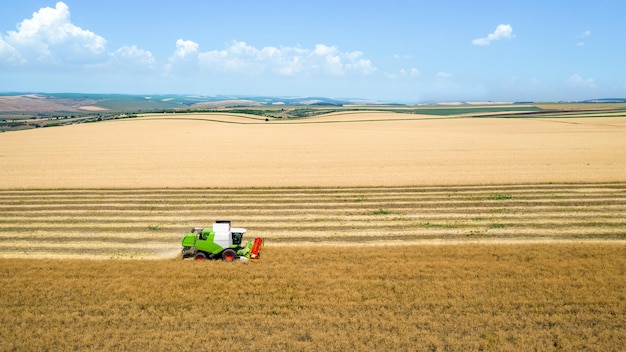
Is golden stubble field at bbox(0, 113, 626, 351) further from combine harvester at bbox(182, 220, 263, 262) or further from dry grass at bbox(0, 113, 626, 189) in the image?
combine harvester at bbox(182, 220, 263, 262)

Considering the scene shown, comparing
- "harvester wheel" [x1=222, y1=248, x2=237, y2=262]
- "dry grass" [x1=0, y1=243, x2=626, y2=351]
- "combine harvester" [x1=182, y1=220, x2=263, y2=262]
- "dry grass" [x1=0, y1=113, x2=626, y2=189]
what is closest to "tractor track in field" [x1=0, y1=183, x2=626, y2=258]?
"combine harvester" [x1=182, y1=220, x2=263, y2=262]

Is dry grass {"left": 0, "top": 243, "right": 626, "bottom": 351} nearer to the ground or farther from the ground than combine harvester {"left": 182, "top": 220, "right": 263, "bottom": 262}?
nearer to the ground

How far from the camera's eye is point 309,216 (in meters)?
23.9

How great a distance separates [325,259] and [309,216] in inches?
271

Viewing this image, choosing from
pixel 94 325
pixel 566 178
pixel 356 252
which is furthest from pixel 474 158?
pixel 94 325

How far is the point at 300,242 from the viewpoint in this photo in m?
19.7

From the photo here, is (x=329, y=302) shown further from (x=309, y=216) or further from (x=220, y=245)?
(x=309, y=216)

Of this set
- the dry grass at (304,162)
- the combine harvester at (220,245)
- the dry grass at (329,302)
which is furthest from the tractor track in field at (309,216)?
the dry grass at (304,162)

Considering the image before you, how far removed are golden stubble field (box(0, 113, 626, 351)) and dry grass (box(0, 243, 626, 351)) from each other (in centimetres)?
6

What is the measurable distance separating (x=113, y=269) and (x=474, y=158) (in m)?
37.6

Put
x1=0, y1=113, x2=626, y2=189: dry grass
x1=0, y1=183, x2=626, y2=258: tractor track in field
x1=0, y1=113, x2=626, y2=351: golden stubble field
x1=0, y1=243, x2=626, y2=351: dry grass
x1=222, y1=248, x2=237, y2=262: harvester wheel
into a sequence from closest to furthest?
x1=0, y1=243, x2=626, y2=351: dry grass → x1=0, y1=113, x2=626, y2=351: golden stubble field → x1=222, y1=248, x2=237, y2=262: harvester wheel → x1=0, y1=183, x2=626, y2=258: tractor track in field → x1=0, y1=113, x2=626, y2=189: dry grass

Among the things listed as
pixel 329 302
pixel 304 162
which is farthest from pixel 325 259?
pixel 304 162

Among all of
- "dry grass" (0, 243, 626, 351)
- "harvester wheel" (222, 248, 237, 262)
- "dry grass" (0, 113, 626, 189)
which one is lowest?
"dry grass" (0, 243, 626, 351)

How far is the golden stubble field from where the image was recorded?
38.3 feet
